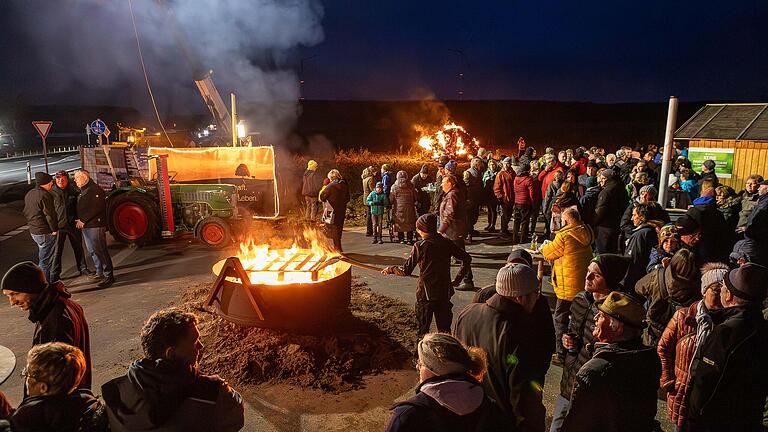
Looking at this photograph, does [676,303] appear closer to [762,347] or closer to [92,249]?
[762,347]

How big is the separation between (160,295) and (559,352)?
20.1 feet

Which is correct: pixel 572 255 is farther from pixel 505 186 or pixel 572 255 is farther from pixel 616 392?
pixel 505 186

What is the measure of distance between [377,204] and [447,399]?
370 inches

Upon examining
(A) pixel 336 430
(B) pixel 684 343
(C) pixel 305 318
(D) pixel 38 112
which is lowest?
(A) pixel 336 430

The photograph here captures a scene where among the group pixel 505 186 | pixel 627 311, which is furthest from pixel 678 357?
pixel 505 186

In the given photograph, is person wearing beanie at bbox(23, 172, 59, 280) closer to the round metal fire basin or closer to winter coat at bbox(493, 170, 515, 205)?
the round metal fire basin

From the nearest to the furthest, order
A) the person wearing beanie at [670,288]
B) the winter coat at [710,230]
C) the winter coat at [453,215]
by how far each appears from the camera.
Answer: the person wearing beanie at [670,288] < the winter coat at [710,230] < the winter coat at [453,215]

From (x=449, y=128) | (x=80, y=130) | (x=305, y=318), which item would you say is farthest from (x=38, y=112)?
(x=305, y=318)

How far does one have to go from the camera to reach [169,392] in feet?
7.66

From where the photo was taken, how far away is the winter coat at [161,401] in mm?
2307

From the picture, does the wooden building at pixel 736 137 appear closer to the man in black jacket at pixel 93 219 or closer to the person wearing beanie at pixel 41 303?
the man in black jacket at pixel 93 219

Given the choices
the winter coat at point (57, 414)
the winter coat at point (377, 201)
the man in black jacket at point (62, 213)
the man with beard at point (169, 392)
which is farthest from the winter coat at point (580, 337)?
the man in black jacket at point (62, 213)

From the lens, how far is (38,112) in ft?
322

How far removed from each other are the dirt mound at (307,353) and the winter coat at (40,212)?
399cm
